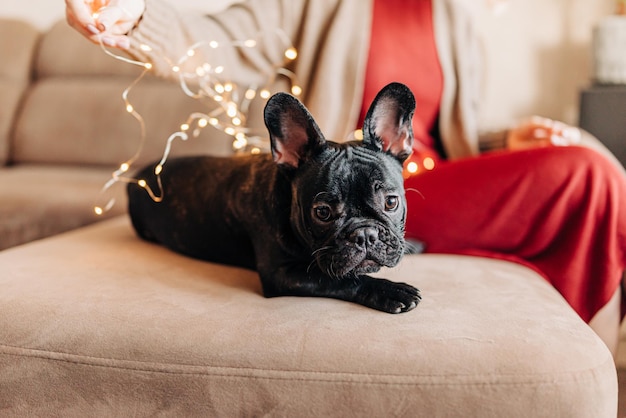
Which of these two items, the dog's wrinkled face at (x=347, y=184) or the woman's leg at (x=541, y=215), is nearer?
the dog's wrinkled face at (x=347, y=184)

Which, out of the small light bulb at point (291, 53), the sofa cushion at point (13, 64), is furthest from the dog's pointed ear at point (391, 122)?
the sofa cushion at point (13, 64)

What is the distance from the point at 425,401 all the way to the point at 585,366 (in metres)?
0.25

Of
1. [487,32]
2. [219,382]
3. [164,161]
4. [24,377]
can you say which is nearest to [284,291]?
[219,382]

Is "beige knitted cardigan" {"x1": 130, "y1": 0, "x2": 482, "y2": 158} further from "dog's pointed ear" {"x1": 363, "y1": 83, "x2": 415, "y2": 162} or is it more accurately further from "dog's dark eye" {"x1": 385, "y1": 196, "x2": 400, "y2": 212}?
"dog's dark eye" {"x1": 385, "y1": 196, "x2": 400, "y2": 212}

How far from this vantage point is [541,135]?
1826 millimetres

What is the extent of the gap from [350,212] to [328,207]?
42 mm

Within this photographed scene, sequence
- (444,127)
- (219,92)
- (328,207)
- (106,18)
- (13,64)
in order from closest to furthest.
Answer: (328,207)
(106,18)
(219,92)
(444,127)
(13,64)

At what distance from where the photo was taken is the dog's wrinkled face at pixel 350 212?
1.07m

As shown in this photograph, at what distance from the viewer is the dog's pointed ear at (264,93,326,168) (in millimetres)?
1125

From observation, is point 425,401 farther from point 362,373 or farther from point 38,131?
point 38,131

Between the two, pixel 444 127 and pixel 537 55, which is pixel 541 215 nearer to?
pixel 444 127

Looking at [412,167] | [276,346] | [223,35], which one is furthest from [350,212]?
[223,35]

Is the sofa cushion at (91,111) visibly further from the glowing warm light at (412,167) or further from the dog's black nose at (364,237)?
the dog's black nose at (364,237)

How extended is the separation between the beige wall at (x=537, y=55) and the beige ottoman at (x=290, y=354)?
1753mm
